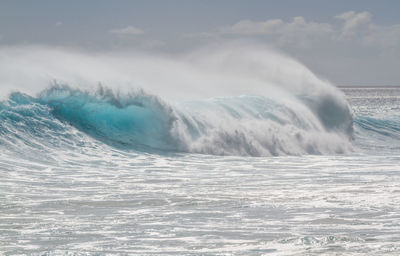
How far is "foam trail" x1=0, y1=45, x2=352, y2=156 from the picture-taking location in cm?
1605

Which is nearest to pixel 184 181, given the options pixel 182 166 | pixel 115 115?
pixel 182 166

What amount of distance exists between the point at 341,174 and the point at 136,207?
468cm

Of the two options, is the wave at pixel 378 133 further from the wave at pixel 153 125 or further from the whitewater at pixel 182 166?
the wave at pixel 153 125

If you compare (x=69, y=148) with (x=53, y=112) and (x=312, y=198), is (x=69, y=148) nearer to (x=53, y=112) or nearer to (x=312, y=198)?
(x=53, y=112)

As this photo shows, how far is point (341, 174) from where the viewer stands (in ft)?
39.2

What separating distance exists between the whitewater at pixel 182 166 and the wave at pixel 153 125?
0.14ft

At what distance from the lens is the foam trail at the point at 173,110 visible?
52.6 ft

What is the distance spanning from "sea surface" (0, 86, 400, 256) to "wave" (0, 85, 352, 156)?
0.04 m

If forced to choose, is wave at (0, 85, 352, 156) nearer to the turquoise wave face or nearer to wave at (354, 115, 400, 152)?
the turquoise wave face

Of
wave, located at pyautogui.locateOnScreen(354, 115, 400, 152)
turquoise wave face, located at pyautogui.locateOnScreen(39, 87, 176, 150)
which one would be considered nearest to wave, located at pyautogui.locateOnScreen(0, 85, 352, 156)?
turquoise wave face, located at pyautogui.locateOnScreen(39, 87, 176, 150)

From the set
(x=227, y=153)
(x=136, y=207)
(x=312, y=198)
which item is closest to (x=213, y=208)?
(x=136, y=207)

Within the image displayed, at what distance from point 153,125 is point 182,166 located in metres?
3.67

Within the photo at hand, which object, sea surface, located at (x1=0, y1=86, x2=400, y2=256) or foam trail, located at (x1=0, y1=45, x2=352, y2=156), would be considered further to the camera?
foam trail, located at (x1=0, y1=45, x2=352, y2=156)

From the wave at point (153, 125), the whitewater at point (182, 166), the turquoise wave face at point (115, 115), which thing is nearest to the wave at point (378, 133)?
the whitewater at point (182, 166)
